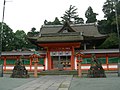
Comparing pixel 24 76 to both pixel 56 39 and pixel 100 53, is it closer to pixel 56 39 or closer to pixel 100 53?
pixel 56 39

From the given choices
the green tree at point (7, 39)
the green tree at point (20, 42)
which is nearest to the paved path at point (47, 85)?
the green tree at point (7, 39)

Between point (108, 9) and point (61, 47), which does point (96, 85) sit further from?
point (108, 9)

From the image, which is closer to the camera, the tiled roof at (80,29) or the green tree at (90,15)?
the tiled roof at (80,29)

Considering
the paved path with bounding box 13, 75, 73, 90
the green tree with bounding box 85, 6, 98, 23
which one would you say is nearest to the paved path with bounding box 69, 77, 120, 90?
the paved path with bounding box 13, 75, 73, 90

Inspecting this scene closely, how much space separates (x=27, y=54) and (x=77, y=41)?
8443 mm

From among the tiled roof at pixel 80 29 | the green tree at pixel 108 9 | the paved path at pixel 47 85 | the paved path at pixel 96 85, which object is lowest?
the paved path at pixel 47 85

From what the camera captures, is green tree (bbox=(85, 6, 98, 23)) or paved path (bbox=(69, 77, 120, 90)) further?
green tree (bbox=(85, 6, 98, 23))

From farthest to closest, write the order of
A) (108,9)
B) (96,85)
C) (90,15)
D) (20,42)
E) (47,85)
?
(90,15), (20,42), (108,9), (47,85), (96,85)

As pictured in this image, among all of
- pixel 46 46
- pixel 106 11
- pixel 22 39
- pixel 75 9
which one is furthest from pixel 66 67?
pixel 75 9

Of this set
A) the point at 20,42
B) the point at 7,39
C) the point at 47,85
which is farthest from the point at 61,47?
the point at 20,42

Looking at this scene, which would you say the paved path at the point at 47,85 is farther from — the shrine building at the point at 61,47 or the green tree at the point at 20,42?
the green tree at the point at 20,42

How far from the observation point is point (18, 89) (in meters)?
12.1

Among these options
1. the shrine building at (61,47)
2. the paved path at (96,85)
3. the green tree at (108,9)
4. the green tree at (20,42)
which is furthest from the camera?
the green tree at (20,42)

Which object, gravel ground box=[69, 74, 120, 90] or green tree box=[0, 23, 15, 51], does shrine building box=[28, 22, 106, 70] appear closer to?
gravel ground box=[69, 74, 120, 90]
